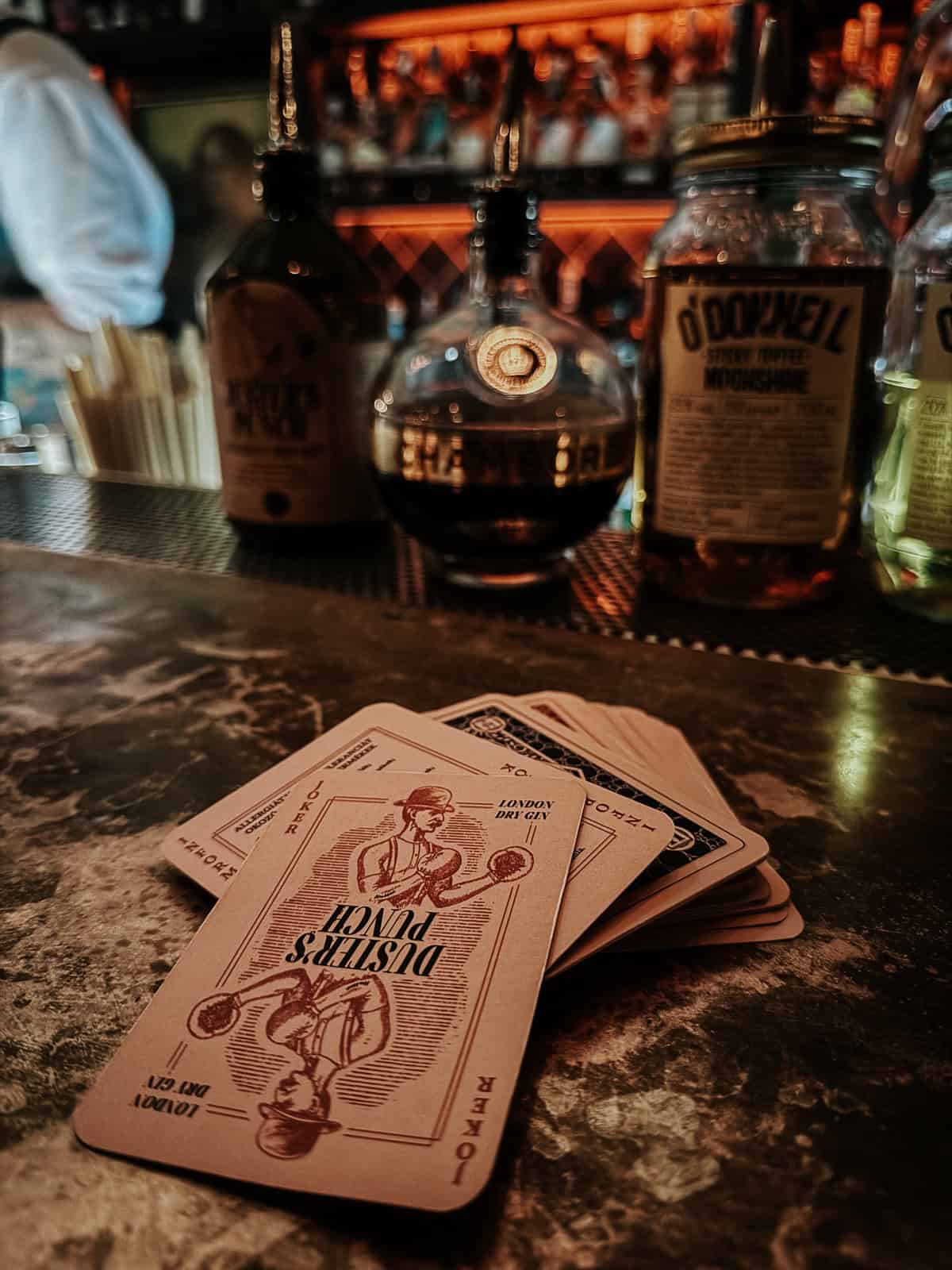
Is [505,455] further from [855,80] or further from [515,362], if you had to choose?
[855,80]

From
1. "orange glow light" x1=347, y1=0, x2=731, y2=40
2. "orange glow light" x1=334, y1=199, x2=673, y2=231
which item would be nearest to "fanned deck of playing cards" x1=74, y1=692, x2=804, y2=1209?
"orange glow light" x1=334, y1=199, x2=673, y2=231

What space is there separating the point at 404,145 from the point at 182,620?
8.64 ft

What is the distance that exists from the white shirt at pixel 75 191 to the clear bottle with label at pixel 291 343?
9.26 feet

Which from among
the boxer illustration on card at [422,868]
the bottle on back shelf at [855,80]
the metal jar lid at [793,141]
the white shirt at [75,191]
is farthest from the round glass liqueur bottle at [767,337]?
the white shirt at [75,191]

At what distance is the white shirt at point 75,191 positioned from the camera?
123 inches

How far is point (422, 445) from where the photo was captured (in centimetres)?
78

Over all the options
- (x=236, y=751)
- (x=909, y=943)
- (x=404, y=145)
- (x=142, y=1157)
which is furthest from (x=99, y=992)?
(x=404, y=145)

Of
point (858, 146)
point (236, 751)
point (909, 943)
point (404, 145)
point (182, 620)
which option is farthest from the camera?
point (404, 145)

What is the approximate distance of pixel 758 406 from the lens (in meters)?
0.71

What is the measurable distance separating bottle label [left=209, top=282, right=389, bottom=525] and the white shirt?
9.51ft

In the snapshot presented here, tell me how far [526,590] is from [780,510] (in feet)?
0.75

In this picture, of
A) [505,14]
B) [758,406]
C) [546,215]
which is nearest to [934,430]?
[758,406]

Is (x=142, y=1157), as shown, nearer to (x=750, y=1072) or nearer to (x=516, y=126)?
(x=750, y=1072)

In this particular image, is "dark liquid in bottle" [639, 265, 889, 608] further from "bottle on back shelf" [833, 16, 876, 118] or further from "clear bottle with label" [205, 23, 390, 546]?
"bottle on back shelf" [833, 16, 876, 118]
